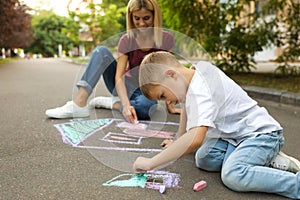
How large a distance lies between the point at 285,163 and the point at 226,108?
0.40 meters

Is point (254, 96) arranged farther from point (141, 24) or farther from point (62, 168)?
point (62, 168)

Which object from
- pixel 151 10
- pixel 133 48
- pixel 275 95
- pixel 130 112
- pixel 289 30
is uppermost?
pixel 151 10

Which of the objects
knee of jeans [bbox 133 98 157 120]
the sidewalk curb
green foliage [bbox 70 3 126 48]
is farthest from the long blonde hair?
green foliage [bbox 70 3 126 48]

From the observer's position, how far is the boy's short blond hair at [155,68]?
57.5 inches

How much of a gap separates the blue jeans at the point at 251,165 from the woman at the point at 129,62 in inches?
31.5

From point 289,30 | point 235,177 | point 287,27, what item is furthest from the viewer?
point 287,27

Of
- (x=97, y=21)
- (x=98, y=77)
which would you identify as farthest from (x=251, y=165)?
(x=97, y=21)

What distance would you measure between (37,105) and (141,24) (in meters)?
1.78

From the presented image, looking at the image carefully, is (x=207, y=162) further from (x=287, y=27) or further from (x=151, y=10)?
Answer: (x=287, y=27)

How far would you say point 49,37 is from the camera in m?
35.1

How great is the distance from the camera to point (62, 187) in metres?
1.49

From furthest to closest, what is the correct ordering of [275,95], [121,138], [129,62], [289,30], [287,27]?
[287,27]
[289,30]
[275,95]
[129,62]
[121,138]

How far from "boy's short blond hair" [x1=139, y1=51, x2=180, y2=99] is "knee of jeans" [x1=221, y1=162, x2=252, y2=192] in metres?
0.50

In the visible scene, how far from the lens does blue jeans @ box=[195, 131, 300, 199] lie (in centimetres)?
141
